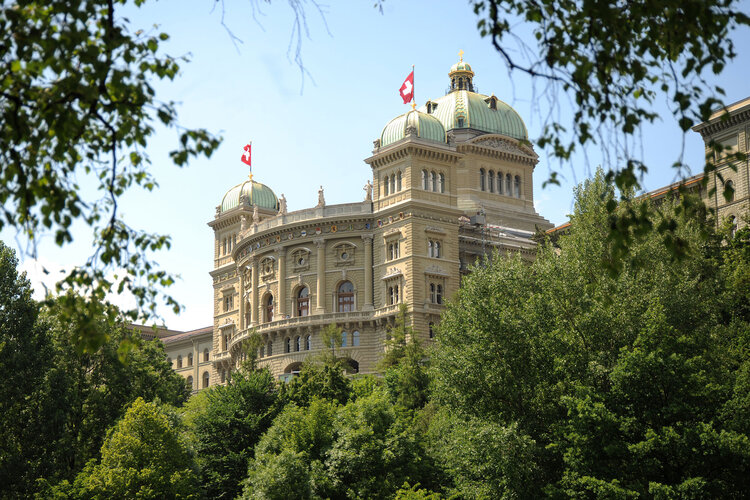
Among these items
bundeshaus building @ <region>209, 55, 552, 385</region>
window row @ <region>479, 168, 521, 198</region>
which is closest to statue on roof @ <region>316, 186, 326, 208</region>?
bundeshaus building @ <region>209, 55, 552, 385</region>

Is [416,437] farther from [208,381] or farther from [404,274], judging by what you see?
[208,381]

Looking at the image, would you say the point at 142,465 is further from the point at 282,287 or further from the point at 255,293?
the point at 255,293

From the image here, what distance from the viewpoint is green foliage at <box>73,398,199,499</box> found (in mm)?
52969

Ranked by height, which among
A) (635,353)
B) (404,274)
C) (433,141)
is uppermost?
(433,141)

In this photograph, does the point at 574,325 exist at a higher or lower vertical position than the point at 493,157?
lower

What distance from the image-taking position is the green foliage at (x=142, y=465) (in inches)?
2085

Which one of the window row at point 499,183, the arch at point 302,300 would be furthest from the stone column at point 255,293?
the window row at point 499,183

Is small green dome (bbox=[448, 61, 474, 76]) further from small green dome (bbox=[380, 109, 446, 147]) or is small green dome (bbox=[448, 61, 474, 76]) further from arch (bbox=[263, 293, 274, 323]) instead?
arch (bbox=[263, 293, 274, 323])

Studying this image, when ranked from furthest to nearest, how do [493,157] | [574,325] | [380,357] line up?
[493,157]
[380,357]
[574,325]

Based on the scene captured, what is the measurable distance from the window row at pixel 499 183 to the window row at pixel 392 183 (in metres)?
16.7

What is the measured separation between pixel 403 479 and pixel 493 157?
73.8 meters

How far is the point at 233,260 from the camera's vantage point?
5000 inches

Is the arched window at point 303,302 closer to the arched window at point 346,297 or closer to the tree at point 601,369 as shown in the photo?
the arched window at point 346,297

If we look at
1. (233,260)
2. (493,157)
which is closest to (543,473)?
(493,157)
